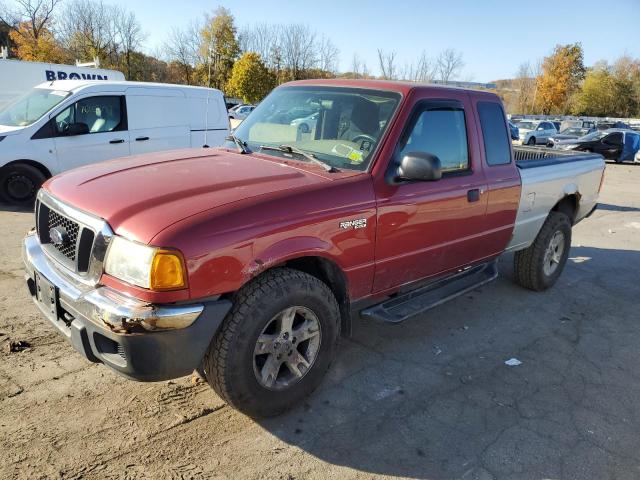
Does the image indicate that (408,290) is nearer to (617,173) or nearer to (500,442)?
(500,442)

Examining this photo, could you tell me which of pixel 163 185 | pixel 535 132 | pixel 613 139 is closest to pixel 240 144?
pixel 163 185

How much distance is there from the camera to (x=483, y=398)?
3322mm

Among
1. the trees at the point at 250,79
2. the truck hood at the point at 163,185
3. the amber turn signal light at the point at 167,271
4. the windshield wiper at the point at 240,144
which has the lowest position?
the amber turn signal light at the point at 167,271

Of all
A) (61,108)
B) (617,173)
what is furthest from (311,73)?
(61,108)

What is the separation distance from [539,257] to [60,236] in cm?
452

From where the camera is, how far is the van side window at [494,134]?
13.6 feet

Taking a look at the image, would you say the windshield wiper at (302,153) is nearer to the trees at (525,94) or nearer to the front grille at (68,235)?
the front grille at (68,235)

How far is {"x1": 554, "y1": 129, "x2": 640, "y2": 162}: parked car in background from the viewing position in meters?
21.5

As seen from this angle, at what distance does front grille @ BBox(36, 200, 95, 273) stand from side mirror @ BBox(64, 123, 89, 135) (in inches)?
215

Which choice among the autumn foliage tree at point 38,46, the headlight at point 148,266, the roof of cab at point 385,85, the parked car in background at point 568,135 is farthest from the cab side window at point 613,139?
the autumn foliage tree at point 38,46

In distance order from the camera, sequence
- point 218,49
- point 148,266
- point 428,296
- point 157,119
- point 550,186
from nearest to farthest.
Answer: point 148,266 < point 428,296 < point 550,186 < point 157,119 < point 218,49

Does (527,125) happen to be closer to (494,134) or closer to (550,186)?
(550,186)

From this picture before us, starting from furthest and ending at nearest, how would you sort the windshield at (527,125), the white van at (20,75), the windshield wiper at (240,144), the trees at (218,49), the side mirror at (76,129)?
the trees at (218,49)
the windshield at (527,125)
the white van at (20,75)
the side mirror at (76,129)
the windshield wiper at (240,144)

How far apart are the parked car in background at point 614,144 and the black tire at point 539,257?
61.7 ft
